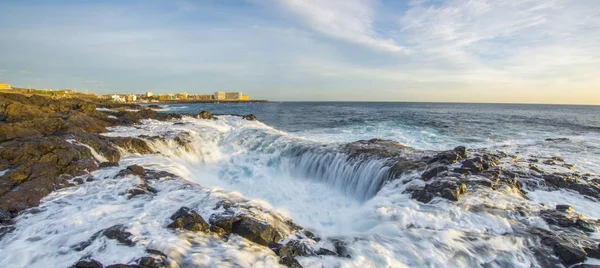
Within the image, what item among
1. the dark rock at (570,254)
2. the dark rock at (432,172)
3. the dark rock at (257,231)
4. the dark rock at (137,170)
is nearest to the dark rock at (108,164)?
the dark rock at (137,170)

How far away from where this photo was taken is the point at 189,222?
477 cm

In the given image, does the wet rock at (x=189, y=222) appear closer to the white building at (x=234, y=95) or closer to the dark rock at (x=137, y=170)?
the dark rock at (x=137, y=170)

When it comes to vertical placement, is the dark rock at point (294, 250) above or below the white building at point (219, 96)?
below

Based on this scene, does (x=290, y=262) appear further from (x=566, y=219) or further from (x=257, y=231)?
(x=566, y=219)

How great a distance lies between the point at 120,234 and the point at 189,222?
3.32ft

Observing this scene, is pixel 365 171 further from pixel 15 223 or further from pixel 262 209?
pixel 15 223

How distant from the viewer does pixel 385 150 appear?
32.9 feet

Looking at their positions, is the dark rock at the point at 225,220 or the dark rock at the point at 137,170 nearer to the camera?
the dark rock at the point at 225,220

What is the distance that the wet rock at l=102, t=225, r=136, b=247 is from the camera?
422 centimetres

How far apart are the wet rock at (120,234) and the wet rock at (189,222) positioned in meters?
0.61

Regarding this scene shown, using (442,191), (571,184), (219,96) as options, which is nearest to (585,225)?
(442,191)

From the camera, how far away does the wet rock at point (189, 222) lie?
4664mm

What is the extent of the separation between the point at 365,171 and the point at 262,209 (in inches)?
A: 172

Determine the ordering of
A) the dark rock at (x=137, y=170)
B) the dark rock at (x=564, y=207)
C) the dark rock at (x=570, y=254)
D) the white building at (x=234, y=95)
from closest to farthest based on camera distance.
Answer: the dark rock at (x=570, y=254), the dark rock at (x=564, y=207), the dark rock at (x=137, y=170), the white building at (x=234, y=95)
